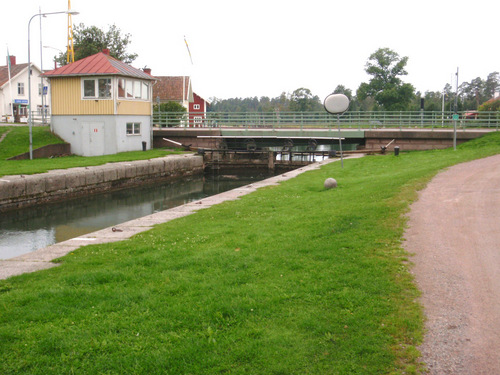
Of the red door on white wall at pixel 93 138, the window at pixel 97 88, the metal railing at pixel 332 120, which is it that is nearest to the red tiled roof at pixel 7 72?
the metal railing at pixel 332 120

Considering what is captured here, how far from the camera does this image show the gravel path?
4.38 metres

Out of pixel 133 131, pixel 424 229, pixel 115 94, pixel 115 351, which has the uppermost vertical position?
pixel 115 94

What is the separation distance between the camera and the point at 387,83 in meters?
67.7

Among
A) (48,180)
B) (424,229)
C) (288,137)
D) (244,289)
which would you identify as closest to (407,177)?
(424,229)

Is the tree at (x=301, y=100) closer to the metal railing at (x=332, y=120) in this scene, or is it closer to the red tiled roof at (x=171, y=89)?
the red tiled roof at (x=171, y=89)

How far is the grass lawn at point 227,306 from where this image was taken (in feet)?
14.7

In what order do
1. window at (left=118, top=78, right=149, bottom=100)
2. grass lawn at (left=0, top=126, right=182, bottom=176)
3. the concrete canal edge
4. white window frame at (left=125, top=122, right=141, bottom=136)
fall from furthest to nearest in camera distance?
white window frame at (left=125, top=122, right=141, bottom=136) < window at (left=118, top=78, right=149, bottom=100) < grass lawn at (left=0, top=126, right=182, bottom=176) < the concrete canal edge

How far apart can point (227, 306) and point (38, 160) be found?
936 inches

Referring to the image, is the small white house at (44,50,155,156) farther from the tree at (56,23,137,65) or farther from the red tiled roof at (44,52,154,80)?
the tree at (56,23,137,65)

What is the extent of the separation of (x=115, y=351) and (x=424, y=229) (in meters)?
5.46

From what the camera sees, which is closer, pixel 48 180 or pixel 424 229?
pixel 424 229

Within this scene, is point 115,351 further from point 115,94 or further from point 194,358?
point 115,94

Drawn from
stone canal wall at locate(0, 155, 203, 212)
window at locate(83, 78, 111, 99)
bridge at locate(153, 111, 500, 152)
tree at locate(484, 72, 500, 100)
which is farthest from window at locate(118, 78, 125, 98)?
tree at locate(484, 72, 500, 100)

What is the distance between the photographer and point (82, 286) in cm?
639
